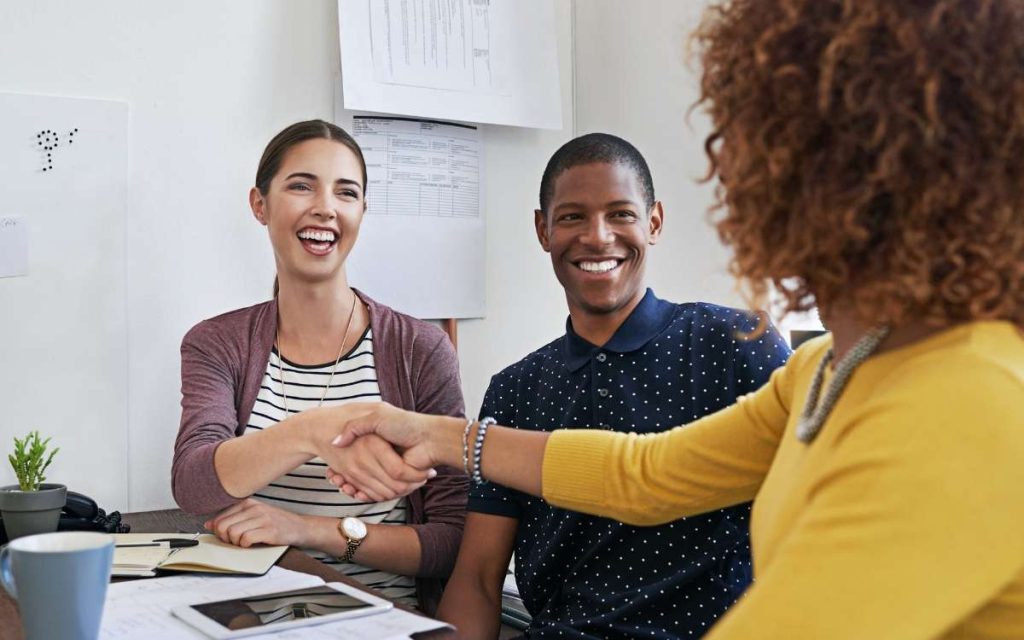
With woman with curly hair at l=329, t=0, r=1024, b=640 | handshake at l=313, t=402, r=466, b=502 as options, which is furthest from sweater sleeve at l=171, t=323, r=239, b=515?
woman with curly hair at l=329, t=0, r=1024, b=640

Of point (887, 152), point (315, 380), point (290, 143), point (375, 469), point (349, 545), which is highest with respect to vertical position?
point (290, 143)

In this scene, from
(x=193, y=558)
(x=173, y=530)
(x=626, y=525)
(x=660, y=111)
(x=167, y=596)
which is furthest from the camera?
(x=660, y=111)

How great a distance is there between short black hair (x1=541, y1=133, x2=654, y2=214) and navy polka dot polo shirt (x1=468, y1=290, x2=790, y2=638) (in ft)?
0.64

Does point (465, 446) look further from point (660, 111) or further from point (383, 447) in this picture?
point (660, 111)

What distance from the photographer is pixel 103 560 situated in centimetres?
87

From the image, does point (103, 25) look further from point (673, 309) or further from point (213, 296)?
point (673, 309)

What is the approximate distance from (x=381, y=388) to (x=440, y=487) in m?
0.20

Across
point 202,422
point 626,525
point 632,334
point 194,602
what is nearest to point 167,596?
point 194,602

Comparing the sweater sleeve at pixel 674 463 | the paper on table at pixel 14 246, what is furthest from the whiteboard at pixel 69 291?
the sweater sleeve at pixel 674 463

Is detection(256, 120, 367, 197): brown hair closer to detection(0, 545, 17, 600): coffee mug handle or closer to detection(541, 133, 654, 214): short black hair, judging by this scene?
detection(541, 133, 654, 214): short black hair

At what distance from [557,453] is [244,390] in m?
0.80

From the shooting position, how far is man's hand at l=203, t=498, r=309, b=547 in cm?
140

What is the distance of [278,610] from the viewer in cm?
105

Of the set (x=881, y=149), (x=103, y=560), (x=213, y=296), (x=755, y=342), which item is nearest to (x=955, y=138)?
(x=881, y=149)
